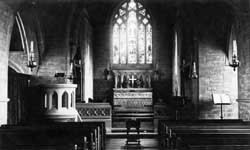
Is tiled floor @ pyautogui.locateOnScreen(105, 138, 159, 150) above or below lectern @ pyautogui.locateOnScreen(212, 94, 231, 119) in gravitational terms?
below

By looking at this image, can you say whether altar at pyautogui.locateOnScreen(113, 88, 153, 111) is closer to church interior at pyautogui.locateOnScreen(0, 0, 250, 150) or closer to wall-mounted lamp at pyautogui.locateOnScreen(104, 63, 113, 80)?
church interior at pyautogui.locateOnScreen(0, 0, 250, 150)

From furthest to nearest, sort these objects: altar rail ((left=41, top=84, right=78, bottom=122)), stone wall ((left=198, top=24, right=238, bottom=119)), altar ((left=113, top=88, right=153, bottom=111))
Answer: altar ((left=113, top=88, right=153, bottom=111))
stone wall ((left=198, top=24, right=238, bottom=119))
altar rail ((left=41, top=84, right=78, bottom=122))

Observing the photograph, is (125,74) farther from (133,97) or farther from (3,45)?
(3,45)

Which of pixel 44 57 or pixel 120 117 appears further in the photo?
A: pixel 120 117

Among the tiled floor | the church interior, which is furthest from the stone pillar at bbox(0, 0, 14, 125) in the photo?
the tiled floor

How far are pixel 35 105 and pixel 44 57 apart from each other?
64.2 inches

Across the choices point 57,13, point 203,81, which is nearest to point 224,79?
point 203,81

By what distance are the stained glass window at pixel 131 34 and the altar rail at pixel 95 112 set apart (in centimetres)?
715

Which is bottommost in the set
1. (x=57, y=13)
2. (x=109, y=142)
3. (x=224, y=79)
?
(x=109, y=142)

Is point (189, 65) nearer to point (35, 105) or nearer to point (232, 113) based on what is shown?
point (232, 113)

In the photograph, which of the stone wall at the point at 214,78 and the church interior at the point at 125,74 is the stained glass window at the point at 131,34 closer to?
the church interior at the point at 125,74

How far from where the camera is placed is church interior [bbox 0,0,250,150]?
705 centimetres

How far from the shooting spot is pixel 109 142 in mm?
11141

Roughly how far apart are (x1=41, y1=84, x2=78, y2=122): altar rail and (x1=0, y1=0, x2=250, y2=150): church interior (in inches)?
1.1
